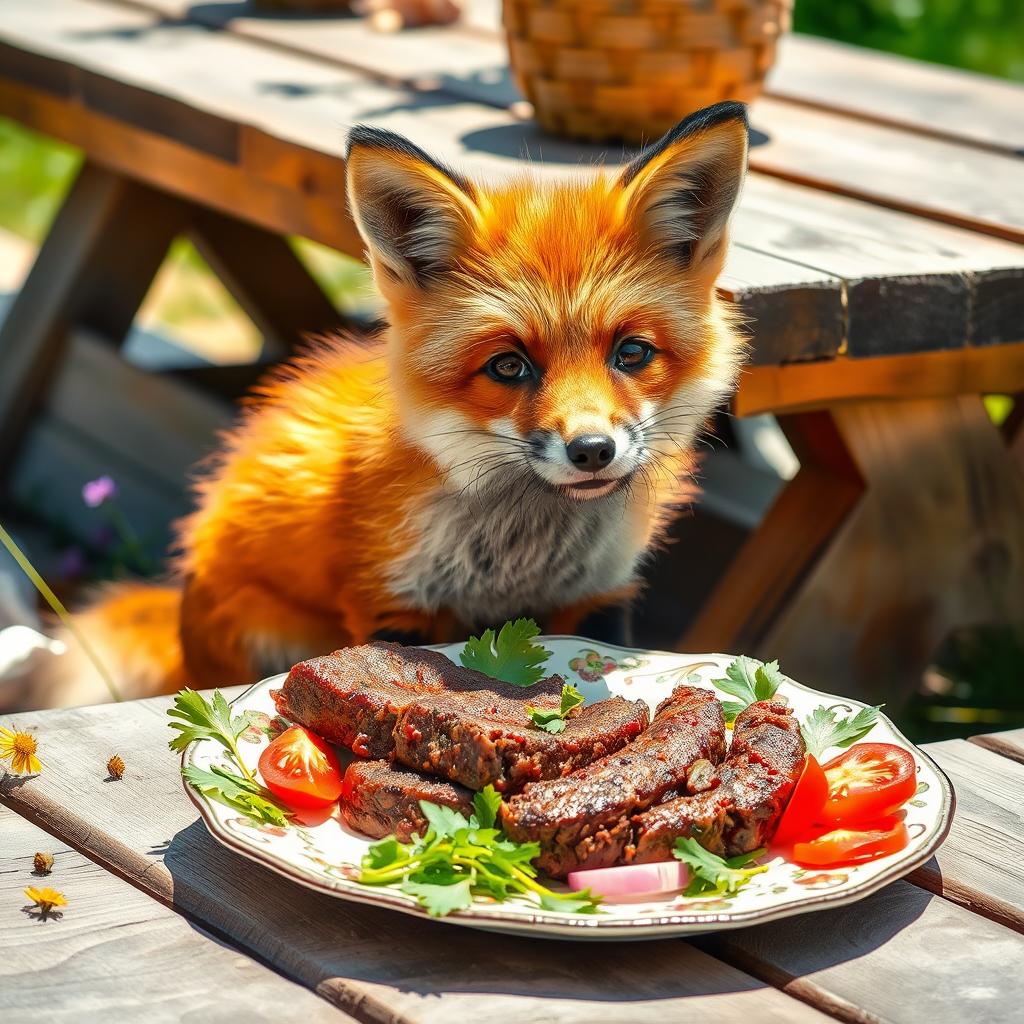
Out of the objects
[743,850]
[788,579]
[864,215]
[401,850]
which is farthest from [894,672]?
[401,850]

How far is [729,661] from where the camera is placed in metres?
1.89

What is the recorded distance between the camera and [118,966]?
4.53ft

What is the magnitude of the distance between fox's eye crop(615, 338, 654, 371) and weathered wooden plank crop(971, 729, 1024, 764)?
2.22ft

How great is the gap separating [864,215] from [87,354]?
2.46 metres

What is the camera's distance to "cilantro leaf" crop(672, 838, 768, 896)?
57.1 inches

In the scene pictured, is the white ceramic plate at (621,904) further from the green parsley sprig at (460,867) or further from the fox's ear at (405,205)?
the fox's ear at (405,205)

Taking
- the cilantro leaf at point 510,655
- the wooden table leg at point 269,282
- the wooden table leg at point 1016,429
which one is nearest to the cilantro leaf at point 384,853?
the cilantro leaf at point 510,655

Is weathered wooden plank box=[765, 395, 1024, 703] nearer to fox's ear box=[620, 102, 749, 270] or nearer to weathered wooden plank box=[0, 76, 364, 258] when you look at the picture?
fox's ear box=[620, 102, 749, 270]

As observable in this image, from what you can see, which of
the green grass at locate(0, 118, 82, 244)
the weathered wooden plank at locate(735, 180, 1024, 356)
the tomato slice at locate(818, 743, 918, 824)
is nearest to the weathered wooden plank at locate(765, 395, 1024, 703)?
the weathered wooden plank at locate(735, 180, 1024, 356)

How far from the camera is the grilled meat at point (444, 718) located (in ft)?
5.05

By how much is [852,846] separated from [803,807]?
2.8 inches

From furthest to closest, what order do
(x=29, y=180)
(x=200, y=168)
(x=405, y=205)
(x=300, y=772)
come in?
(x=29, y=180), (x=200, y=168), (x=405, y=205), (x=300, y=772)

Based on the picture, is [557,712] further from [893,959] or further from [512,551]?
[512,551]

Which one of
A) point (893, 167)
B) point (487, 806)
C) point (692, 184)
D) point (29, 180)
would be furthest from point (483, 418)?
point (29, 180)
